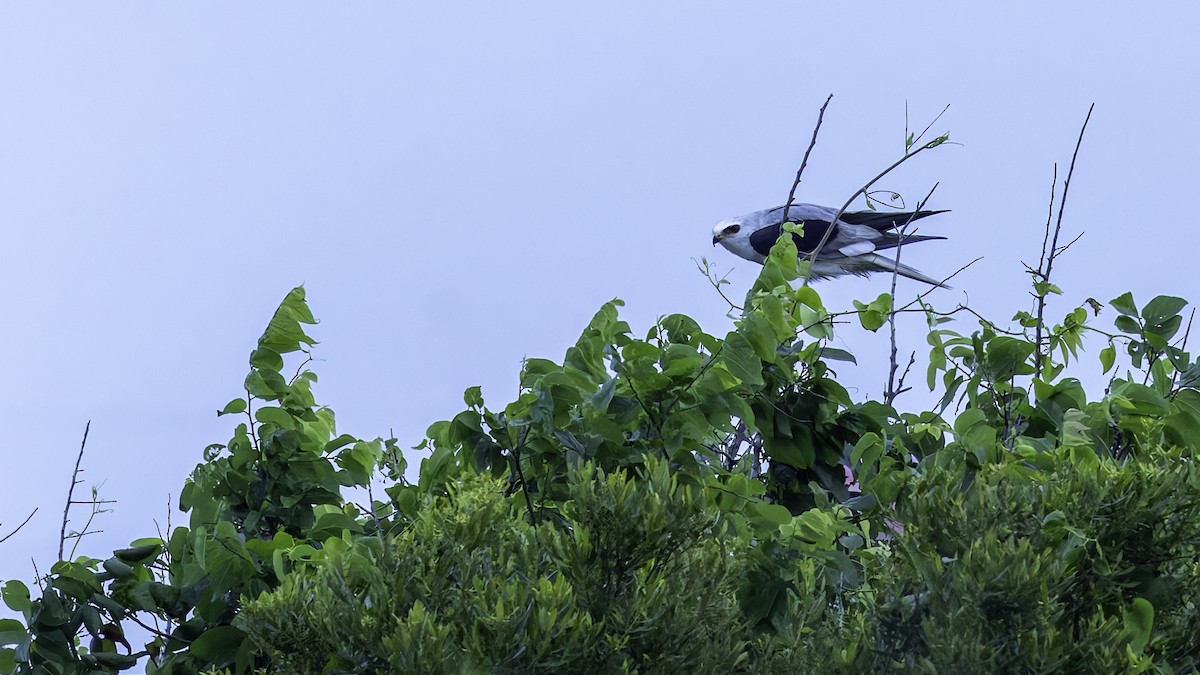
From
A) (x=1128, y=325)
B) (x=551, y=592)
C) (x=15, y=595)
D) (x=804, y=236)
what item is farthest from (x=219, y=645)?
(x=804, y=236)

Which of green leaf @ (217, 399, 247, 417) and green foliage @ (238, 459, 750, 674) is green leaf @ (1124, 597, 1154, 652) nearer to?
green foliage @ (238, 459, 750, 674)

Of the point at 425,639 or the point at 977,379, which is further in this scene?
the point at 977,379

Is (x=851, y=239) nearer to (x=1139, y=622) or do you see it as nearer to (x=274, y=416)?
(x=274, y=416)

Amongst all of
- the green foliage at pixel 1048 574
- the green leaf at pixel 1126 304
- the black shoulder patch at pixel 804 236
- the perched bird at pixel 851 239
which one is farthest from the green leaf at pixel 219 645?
the black shoulder patch at pixel 804 236

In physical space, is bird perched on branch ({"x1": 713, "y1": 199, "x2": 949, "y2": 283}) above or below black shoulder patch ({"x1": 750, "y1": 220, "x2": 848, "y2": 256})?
below

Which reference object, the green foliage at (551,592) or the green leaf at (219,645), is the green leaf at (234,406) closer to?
the green leaf at (219,645)

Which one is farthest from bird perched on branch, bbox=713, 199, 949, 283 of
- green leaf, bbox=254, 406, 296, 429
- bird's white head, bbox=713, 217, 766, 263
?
green leaf, bbox=254, 406, 296, 429

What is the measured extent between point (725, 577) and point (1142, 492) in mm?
A: 824

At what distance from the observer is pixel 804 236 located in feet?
20.7

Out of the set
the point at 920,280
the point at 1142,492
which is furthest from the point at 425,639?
the point at 920,280

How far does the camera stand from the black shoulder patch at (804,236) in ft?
20.4

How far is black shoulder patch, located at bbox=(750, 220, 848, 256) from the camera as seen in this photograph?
6.22 metres

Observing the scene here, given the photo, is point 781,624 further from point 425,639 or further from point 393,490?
point 393,490

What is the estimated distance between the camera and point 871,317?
372 centimetres
